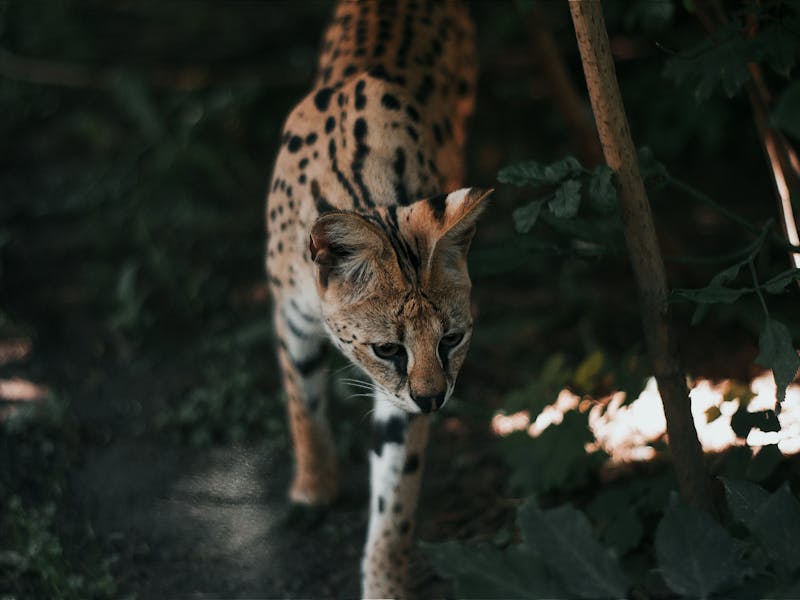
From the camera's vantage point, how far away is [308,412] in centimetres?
395

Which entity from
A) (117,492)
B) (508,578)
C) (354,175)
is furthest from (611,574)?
(117,492)

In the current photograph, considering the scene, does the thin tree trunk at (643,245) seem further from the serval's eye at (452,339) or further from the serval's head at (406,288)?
the serval's eye at (452,339)

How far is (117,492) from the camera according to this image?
405 cm

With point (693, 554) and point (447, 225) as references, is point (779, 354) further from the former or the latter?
point (447, 225)

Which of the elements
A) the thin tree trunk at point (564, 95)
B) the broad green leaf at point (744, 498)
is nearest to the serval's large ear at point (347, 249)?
the broad green leaf at point (744, 498)

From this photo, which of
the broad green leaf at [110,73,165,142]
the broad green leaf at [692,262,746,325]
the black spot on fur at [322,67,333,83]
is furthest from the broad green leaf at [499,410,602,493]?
the broad green leaf at [110,73,165,142]

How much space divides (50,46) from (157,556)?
16.5 ft

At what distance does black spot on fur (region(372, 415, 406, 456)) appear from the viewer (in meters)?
3.38

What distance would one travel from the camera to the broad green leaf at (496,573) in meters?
1.95

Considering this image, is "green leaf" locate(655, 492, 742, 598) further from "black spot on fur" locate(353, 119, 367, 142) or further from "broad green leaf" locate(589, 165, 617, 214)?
"black spot on fur" locate(353, 119, 367, 142)

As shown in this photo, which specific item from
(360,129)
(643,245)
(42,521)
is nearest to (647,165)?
(643,245)

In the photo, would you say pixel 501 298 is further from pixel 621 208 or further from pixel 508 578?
pixel 508 578

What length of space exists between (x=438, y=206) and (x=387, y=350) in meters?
0.48

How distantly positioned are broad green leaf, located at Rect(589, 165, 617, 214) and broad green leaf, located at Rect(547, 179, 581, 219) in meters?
0.05
